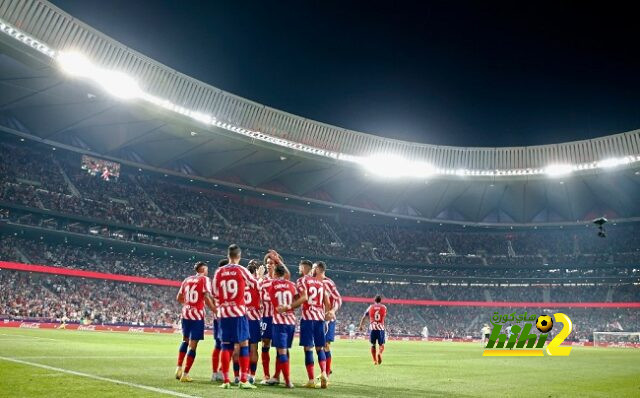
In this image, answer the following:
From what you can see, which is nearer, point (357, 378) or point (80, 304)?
point (357, 378)

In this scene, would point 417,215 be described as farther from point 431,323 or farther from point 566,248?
point 566,248

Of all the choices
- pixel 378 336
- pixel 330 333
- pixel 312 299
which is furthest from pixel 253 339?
pixel 378 336

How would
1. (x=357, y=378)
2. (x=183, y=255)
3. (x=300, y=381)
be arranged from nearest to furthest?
(x=300, y=381)
(x=357, y=378)
(x=183, y=255)

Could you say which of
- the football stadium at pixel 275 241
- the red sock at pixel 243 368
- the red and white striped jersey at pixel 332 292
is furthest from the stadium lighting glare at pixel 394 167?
the red sock at pixel 243 368

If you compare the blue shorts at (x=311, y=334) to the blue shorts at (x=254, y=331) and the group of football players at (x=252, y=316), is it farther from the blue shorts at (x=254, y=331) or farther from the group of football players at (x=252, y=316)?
the blue shorts at (x=254, y=331)

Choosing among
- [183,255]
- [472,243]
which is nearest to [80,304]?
[183,255]

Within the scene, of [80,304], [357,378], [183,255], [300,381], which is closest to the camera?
[300,381]

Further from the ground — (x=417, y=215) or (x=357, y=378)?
(x=417, y=215)

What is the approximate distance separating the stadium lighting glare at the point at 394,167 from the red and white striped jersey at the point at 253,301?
4462cm

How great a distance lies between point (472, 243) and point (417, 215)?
28.1ft

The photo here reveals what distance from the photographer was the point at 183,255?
5050cm

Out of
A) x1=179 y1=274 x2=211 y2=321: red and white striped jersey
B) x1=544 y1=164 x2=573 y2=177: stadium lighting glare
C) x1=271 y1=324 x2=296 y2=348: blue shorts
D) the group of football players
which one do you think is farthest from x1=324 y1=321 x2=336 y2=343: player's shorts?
x1=544 y1=164 x2=573 y2=177: stadium lighting glare

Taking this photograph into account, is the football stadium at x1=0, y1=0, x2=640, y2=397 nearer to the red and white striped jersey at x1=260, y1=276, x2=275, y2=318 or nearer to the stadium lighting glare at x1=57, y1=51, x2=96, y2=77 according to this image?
the red and white striped jersey at x1=260, y1=276, x2=275, y2=318

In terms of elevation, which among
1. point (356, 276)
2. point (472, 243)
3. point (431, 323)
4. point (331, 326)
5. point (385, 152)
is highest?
point (385, 152)
